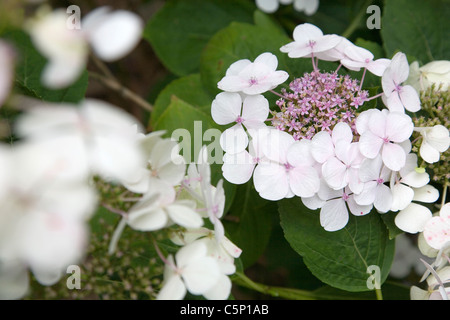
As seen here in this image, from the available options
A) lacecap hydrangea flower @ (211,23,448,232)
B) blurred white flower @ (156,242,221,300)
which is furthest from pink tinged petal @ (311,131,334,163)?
blurred white flower @ (156,242,221,300)

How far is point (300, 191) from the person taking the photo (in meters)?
0.72

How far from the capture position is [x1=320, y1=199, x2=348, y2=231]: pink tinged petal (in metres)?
0.76

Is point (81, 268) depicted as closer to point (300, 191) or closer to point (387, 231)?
point (300, 191)

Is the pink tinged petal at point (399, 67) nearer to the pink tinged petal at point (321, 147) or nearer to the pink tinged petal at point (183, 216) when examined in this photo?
the pink tinged petal at point (321, 147)

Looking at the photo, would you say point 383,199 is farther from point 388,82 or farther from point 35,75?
point 35,75

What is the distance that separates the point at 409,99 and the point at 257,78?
0.78 feet

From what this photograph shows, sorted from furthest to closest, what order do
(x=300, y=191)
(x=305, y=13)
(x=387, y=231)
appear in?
(x=305, y=13) → (x=387, y=231) → (x=300, y=191)

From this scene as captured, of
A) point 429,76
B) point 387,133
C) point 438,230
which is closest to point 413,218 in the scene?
point 438,230

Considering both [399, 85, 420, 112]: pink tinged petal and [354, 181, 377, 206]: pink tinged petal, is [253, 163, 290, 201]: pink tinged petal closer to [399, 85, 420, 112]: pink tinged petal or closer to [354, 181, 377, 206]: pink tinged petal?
[354, 181, 377, 206]: pink tinged petal

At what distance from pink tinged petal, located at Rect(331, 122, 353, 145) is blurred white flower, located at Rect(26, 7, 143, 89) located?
1.24ft

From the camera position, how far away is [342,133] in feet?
2.37

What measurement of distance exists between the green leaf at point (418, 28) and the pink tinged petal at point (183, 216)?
2.03 ft

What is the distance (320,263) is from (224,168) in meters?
0.22
